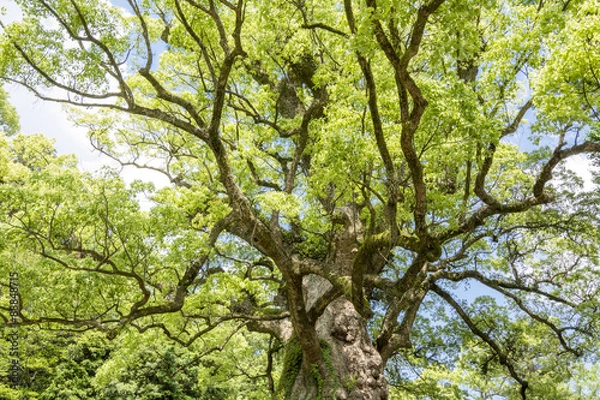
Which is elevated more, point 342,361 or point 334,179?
point 334,179

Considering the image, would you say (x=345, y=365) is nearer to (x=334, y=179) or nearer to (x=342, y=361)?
(x=342, y=361)

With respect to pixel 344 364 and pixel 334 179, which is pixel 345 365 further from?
pixel 334 179

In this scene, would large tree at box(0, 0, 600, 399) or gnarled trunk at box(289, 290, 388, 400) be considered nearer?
large tree at box(0, 0, 600, 399)

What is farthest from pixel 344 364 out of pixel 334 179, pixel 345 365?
pixel 334 179

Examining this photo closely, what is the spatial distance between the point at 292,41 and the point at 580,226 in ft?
19.6

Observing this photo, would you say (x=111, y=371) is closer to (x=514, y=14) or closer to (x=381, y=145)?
(x=381, y=145)

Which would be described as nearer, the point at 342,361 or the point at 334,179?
the point at 334,179

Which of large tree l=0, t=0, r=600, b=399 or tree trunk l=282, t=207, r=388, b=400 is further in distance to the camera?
tree trunk l=282, t=207, r=388, b=400

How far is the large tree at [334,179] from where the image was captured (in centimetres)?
502

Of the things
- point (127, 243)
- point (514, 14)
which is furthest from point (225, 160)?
point (514, 14)

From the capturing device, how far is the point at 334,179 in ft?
19.4

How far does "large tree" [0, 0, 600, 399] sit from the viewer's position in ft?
16.5

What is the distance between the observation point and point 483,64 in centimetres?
617

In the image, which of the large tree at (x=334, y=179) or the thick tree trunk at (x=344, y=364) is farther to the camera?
the thick tree trunk at (x=344, y=364)
